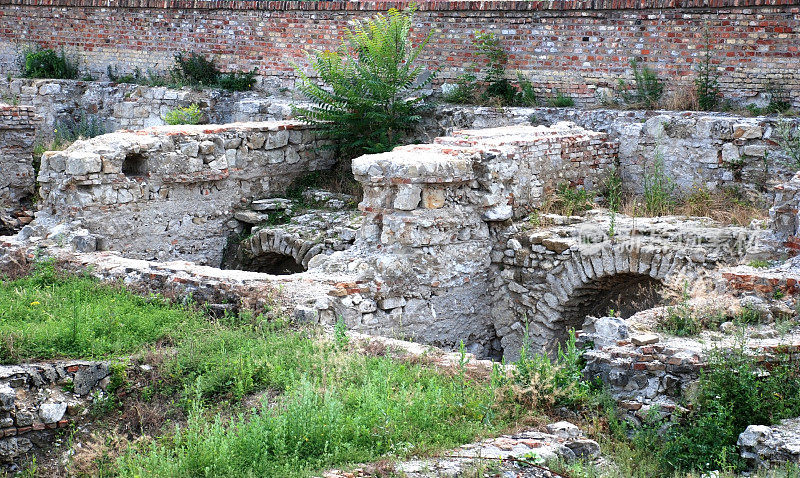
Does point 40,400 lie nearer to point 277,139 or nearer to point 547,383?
point 547,383

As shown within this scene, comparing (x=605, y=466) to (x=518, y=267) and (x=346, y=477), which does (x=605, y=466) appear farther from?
(x=518, y=267)

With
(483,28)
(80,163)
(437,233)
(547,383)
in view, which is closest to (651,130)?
(483,28)

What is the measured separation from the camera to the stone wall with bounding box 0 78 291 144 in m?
14.7

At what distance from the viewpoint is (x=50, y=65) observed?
17.1m

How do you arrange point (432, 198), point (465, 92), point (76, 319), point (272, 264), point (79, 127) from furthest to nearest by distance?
point (79, 127) < point (465, 92) < point (272, 264) < point (432, 198) < point (76, 319)

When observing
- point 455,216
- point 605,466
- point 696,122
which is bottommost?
point 605,466

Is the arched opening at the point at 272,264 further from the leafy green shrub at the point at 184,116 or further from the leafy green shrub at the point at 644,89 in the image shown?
the leafy green shrub at the point at 644,89

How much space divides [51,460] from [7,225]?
6.67 m

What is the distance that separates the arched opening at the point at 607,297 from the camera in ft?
30.8

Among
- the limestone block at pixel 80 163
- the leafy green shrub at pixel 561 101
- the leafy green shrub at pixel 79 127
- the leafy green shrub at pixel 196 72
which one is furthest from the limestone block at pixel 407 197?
the leafy green shrub at pixel 79 127

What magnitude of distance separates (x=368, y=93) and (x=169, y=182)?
297 cm

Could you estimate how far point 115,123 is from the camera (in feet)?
52.6

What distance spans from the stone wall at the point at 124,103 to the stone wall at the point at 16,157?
2336 millimetres

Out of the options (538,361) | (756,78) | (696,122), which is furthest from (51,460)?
(756,78)
